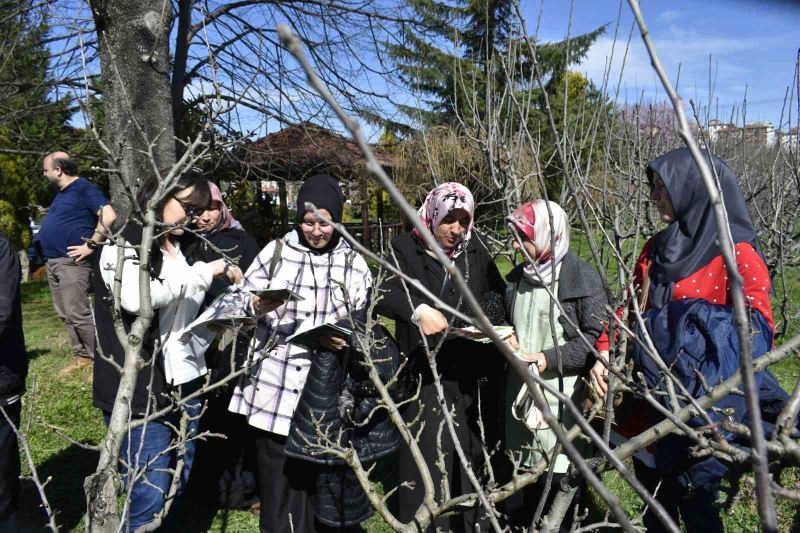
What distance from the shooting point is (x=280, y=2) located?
7910 millimetres

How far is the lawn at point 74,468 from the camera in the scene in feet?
11.0

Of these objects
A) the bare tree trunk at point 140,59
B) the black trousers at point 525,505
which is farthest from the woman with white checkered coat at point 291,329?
the bare tree trunk at point 140,59

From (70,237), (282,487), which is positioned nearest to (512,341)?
(282,487)

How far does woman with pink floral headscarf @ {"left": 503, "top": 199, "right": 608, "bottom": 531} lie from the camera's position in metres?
2.50

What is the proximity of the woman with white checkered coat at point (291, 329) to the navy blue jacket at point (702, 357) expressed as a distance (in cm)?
125

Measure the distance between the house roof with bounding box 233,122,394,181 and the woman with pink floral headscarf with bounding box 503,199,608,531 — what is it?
17.3 feet

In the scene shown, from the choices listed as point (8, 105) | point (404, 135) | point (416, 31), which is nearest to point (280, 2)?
point (416, 31)

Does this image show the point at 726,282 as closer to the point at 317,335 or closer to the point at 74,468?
the point at 317,335

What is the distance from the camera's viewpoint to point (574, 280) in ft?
8.41

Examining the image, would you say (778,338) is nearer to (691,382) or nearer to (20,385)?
(691,382)

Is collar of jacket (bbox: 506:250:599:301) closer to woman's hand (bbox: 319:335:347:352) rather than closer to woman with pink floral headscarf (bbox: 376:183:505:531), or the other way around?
woman with pink floral headscarf (bbox: 376:183:505:531)

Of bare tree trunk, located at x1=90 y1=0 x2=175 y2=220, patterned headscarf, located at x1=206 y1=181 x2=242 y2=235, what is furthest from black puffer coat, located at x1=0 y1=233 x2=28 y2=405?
bare tree trunk, located at x1=90 y1=0 x2=175 y2=220

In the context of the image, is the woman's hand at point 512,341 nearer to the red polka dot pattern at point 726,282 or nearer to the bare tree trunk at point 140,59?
the red polka dot pattern at point 726,282

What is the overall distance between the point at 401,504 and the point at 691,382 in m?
1.51
